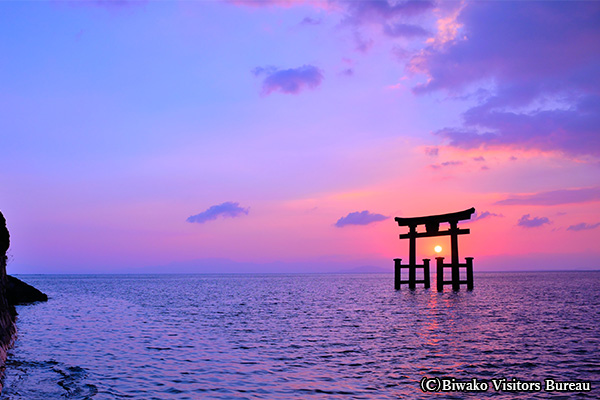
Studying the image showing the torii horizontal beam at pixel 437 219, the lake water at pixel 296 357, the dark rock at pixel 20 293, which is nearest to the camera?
the lake water at pixel 296 357

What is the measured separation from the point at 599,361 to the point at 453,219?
24326mm

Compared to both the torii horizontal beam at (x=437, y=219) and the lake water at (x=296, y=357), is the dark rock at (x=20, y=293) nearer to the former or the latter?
the lake water at (x=296, y=357)

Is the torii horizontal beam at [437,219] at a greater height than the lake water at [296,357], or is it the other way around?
the torii horizontal beam at [437,219]

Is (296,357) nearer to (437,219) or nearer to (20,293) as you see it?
(437,219)

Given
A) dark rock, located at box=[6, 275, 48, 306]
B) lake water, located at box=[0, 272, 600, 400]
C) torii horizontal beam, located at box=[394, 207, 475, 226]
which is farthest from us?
torii horizontal beam, located at box=[394, 207, 475, 226]

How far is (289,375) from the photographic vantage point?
39.0 ft

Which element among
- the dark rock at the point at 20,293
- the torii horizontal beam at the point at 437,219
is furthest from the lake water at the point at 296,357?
the dark rock at the point at 20,293

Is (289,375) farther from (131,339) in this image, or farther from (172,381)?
(131,339)

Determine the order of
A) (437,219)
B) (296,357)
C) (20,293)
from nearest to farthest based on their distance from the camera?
1. (296,357)
2. (20,293)
3. (437,219)

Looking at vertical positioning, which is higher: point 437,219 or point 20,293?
point 437,219

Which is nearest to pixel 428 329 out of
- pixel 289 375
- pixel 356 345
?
pixel 356 345

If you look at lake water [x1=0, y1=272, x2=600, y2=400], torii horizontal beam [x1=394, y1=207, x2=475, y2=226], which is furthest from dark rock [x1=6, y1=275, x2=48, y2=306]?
torii horizontal beam [x1=394, y1=207, x2=475, y2=226]

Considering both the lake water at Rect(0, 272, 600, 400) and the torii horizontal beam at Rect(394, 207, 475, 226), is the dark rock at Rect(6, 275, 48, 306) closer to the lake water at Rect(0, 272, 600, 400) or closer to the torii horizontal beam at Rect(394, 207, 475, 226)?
the lake water at Rect(0, 272, 600, 400)

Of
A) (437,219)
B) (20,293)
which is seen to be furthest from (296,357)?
(20,293)
